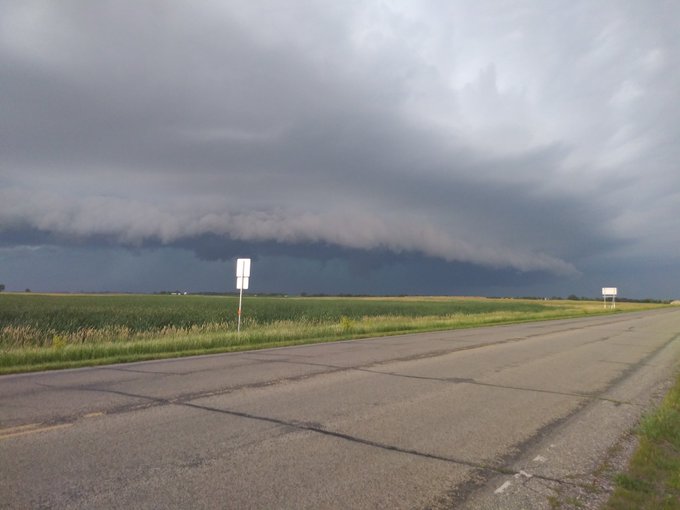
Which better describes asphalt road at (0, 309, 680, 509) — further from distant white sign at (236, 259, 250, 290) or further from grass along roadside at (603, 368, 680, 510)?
distant white sign at (236, 259, 250, 290)

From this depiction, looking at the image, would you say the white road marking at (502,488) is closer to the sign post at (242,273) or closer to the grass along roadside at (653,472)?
the grass along roadside at (653,472)

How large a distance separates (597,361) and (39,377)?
14210 millimetres

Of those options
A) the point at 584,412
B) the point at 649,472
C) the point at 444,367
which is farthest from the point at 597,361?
the point at 649,472

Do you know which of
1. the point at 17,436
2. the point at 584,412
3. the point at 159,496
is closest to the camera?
the point at 159,496

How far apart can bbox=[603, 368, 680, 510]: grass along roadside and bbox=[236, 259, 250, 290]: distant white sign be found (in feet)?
52.3

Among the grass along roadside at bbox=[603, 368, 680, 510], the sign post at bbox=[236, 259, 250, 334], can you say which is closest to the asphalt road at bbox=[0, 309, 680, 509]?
the grass along roadside at bbox=[603, 368, 680, 510]

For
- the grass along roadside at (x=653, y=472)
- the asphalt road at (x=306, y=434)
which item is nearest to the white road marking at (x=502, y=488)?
the asphalt road at (x=306, y=434)

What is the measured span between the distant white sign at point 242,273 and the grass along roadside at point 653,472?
1594cm

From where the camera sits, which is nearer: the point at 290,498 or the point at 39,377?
the point at 290,498

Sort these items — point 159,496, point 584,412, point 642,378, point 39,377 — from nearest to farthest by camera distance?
point 159,496 → point 584,412 → point 39,377 → point 642,378

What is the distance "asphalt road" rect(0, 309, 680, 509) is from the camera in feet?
15.8

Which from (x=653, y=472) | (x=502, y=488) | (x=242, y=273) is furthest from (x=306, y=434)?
Answer: (x=242, y=273)

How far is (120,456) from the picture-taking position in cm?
556

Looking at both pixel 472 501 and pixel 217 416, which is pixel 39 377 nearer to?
pixel 217 416
